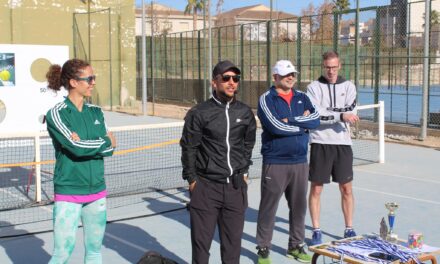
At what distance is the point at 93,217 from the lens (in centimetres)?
443

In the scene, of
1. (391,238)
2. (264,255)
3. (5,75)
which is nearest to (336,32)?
(5,75)

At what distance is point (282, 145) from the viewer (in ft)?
18.5

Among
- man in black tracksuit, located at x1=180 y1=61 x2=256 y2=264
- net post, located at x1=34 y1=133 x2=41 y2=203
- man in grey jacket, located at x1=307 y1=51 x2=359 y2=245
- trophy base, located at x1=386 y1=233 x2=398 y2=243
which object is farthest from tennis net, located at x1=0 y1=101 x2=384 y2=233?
trophy base, located at x1=386 y1=233 x2=398 y2=243

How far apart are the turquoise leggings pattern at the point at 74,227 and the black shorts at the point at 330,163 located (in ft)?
8.08

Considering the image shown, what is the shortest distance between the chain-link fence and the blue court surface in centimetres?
774

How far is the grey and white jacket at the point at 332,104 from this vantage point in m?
6.19

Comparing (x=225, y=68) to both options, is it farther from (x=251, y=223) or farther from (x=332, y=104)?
(x=251, y=223)

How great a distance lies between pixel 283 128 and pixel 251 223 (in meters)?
2.15

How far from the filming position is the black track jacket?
15.0 feet

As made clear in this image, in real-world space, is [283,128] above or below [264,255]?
above

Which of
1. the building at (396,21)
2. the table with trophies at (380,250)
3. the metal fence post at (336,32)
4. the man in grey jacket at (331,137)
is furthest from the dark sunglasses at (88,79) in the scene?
the metal fence post at (336,32)

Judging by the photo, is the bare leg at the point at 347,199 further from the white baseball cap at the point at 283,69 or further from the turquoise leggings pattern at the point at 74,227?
the turquoise leggings pattern at the point at 74,227

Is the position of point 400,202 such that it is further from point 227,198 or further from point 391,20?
point 391,20

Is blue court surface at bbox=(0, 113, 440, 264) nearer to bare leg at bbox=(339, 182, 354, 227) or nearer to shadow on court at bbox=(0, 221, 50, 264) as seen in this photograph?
shadow on court at bbox=(0, 221, 50, 264)
